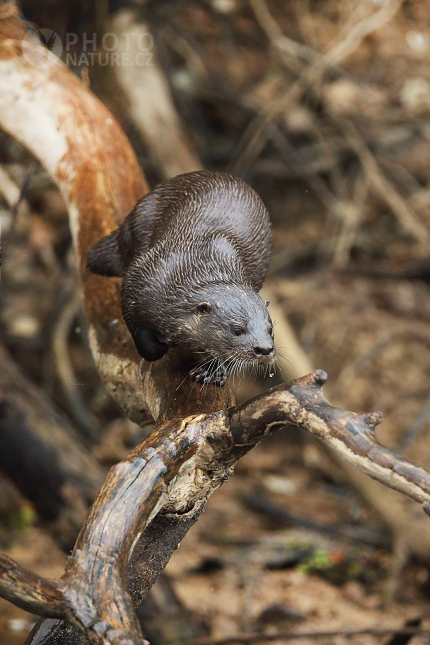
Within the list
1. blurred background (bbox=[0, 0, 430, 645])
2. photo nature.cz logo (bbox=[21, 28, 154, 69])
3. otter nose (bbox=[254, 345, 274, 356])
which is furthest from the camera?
blurred background (bbox=[0, 0, 430, 645])

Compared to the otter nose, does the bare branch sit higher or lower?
lower

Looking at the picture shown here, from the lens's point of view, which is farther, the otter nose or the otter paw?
the otter paw

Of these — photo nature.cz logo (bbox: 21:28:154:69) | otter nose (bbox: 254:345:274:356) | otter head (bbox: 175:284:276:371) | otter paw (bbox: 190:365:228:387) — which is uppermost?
photo nature.cz logo (bbox: 21:28:154:69)

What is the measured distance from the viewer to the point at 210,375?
2107 millimetres

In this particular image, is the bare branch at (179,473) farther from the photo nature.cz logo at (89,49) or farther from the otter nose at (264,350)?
the photo nature.cz logo at (89,49)

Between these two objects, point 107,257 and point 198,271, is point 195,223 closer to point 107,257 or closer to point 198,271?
point 198,271

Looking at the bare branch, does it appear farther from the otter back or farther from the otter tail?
the otter tail

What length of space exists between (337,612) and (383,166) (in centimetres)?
357

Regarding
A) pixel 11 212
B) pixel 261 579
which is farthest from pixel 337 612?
pixel 11 212

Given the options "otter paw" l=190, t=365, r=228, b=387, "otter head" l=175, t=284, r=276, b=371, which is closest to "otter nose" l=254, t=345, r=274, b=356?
"otter head" l=175, t=284, r=276, b=371

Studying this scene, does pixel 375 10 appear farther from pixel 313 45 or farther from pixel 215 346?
pixel 215 346

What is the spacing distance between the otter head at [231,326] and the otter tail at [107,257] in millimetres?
533

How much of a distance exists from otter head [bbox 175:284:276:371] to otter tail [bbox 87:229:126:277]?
53cm

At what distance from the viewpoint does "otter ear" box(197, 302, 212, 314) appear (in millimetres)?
2020
